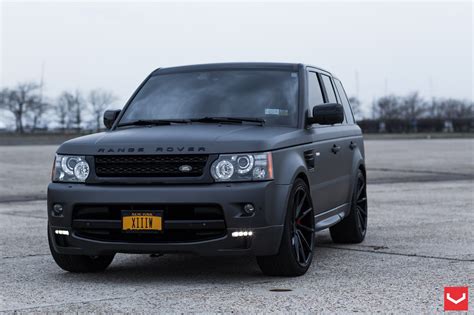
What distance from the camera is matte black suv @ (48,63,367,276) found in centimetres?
654

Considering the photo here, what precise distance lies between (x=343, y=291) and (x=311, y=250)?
3.53ft

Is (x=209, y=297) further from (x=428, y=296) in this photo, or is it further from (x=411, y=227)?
(x=411, y=227)

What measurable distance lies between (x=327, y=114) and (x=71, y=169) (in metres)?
2.25

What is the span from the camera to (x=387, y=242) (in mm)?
9414

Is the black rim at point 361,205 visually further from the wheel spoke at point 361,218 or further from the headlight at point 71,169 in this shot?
the headlight at point 71,169

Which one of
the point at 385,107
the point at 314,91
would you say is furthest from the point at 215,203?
the point at 385,107

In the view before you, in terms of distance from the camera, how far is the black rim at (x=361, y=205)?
31.3ft

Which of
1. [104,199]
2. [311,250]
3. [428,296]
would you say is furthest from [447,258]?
[104,199]

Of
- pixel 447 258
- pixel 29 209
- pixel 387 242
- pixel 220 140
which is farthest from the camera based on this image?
pixel 29 209

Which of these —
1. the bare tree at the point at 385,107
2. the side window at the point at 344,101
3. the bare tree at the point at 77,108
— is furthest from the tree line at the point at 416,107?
the side window at the point at 344,101

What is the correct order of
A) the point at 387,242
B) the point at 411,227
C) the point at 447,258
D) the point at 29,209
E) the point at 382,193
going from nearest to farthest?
1. the point at 447,258
2. the point at 387,242
3. the point at 411,227
4. the point at 29,209
5. the point at 382,193

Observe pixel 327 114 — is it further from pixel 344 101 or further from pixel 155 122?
pixel 344 101

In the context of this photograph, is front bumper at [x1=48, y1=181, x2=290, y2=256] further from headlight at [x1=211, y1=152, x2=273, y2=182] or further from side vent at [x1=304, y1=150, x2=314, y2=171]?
side vent at [x1=304, y1=150, x2=314, y2=171]

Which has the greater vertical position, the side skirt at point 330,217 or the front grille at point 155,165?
the front grille at point 155,165
